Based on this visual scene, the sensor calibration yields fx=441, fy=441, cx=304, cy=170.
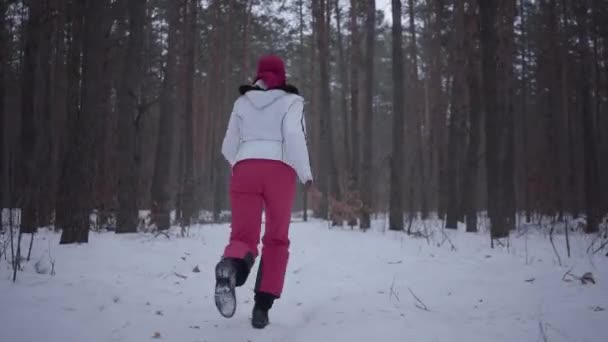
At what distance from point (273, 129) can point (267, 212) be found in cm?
66

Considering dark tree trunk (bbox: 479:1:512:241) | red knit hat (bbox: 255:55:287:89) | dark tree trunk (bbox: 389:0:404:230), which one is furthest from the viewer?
dark tree trunk (bbox: 389:0:404:230)

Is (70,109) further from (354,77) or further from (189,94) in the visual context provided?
(354,77)

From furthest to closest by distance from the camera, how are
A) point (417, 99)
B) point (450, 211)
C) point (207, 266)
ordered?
point (417, 99)
point (450, 211)
point (207, 266)

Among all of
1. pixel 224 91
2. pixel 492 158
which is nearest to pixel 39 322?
pixel 492 158

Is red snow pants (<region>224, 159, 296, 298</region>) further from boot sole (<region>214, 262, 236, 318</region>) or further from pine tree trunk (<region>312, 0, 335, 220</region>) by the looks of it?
pine tree trunk (<region>312, 0, 335, 220</region>)

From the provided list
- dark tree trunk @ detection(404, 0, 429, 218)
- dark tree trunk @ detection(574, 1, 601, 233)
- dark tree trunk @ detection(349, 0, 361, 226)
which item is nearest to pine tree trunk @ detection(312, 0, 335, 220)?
dark tree trunk @ detection(349, 0, 361, 226)

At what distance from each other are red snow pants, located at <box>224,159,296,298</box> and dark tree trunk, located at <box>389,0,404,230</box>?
9.61 metres

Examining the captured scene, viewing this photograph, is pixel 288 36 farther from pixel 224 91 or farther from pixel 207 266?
pixel 207 266

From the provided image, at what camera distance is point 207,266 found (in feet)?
20.2

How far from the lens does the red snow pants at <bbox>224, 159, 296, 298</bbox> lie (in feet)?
11.1

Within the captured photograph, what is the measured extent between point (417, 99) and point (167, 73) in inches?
607

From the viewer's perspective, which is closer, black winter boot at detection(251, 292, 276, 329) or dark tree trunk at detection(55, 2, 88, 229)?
black winter boot at detection(251, 292, 276, 329)

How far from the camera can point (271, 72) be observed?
3691 millimetres

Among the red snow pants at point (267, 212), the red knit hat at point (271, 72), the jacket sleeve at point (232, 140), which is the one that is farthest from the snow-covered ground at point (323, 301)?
the red knit hat at point (271, 72)
